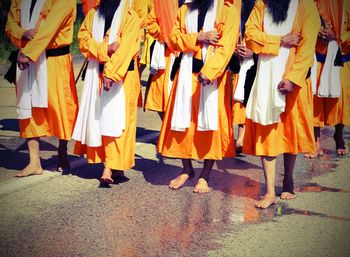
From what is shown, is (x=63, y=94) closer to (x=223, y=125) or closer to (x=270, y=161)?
(x=223, y=125)

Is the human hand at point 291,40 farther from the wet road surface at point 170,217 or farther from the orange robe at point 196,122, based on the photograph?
the wet road surface at point 170,217

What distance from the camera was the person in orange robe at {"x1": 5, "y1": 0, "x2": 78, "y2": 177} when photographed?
6574 mm

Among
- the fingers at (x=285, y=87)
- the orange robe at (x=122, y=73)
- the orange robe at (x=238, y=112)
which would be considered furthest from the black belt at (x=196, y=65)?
the orange robe at (x=238, y=112)

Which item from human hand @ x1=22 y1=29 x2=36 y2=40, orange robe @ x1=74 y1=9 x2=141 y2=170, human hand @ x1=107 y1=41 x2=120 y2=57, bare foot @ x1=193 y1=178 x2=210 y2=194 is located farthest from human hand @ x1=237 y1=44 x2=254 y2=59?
human hand @ x1=22 y1=29 x2=36 y2=40

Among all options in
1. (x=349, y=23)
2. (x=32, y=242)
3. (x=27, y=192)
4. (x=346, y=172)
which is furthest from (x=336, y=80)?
(x=32, y=242)

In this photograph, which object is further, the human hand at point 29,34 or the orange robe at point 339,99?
the orange robe at point 339,99

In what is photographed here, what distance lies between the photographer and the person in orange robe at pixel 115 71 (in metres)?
6.23

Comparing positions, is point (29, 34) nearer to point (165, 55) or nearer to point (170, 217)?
point (165, 55)

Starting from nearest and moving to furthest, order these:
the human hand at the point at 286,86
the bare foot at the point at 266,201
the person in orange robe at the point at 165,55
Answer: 1. the human hand at the point at 286,86
2. the bare foot at the point at 266,201
3. the person in orange robe at the point at 165,55

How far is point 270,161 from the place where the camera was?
230 inches

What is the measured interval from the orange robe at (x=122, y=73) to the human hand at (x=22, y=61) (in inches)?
22.1

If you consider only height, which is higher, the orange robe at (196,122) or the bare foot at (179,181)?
the orange robe at (196,122)

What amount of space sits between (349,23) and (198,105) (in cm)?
258

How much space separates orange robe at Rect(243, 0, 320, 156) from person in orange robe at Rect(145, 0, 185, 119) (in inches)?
67.7
